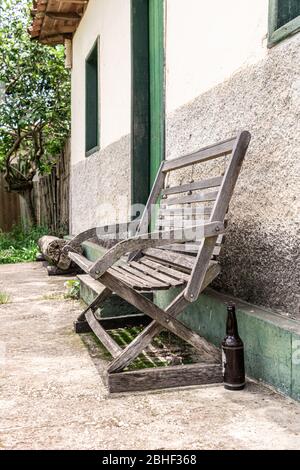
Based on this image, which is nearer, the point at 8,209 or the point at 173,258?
the point at 173,258

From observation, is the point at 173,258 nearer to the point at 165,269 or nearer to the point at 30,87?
the point at 165,269

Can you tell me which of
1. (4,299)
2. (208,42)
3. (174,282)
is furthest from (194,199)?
(4,299)

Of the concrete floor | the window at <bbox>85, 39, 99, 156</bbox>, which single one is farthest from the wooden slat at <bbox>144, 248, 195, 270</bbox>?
the window at <bbox>85, 39, 99, 156</bbox>

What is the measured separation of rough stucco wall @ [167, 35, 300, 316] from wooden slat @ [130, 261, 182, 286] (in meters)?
0.43

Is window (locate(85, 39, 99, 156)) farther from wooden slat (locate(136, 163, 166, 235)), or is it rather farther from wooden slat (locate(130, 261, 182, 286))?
wooden slat (locate(130, 261, 182, 286))

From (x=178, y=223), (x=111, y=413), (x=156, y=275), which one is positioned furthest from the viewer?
(x=178, y=223)

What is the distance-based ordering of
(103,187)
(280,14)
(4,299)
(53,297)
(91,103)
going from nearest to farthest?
(280,14), (4,299), (53,297), (103,187), (91,103)

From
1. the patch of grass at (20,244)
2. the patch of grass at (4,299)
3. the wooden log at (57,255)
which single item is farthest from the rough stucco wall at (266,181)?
the patch of grass at (20,244)

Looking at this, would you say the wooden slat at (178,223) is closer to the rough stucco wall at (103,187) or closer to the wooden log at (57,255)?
the rough stucco wall at (103,187)

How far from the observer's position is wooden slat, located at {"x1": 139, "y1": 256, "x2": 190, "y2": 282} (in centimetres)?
264

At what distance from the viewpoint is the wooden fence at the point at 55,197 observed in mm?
10172

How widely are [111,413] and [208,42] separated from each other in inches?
90.5

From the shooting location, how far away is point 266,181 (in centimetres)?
261
